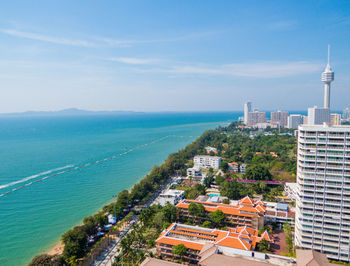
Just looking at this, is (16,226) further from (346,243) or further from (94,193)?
(346,243)

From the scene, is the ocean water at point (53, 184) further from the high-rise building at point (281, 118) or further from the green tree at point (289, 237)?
the high-rise building at point (281, 118)

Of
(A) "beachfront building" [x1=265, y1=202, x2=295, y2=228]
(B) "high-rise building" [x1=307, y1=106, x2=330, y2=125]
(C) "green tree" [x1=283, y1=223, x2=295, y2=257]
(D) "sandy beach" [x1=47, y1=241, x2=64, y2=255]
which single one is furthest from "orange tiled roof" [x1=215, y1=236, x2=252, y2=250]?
(B) "high-rise building" [x1=307, y1=106, x2=330, y2=125]

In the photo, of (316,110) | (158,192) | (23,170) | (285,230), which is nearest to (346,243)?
(285,230)

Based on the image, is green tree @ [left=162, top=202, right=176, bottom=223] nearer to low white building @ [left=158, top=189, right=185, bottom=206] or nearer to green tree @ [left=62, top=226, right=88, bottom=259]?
low white building @ [left=158, top=189, right=185, bottom=206]

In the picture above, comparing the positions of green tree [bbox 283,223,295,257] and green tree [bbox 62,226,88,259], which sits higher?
green tree [bbox 62,226,88,259]

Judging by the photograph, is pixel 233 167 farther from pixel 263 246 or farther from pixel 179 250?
pixel 179 250
